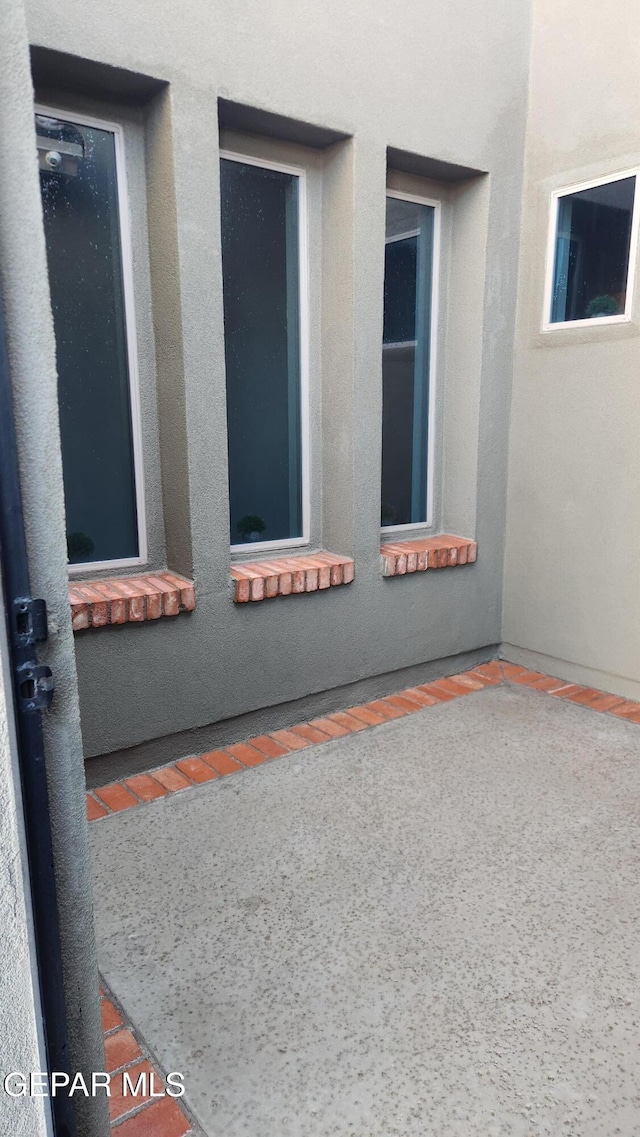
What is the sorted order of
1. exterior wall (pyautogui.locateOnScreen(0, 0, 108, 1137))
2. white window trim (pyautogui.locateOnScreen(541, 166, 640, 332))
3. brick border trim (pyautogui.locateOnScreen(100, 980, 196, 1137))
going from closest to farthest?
exterior wall (pyautogui.locateOnScreen(0, 0, 108, 1137)) < brick border trim (pyautogui.locateOnScreen(100, 980, 196, 1137)) < white window trim (pyautogui.locateOnScreen(541, 166, 640, 332))

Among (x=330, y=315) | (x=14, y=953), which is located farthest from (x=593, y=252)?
(x=14, y=953)

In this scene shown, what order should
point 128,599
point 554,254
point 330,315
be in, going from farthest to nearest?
point 554,254 → point 330,315 → point 128,599

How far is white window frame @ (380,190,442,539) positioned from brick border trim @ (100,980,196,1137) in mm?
2587

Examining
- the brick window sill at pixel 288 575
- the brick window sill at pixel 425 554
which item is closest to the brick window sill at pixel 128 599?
the brick window sill at pixel 288 575

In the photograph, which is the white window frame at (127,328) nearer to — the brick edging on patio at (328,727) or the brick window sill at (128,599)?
the brick window sill at (128,599)

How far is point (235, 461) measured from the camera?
3252mm

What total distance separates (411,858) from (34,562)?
1748mm

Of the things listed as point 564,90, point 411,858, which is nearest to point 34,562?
point 411,858

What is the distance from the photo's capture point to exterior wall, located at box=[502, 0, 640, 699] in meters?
3.32

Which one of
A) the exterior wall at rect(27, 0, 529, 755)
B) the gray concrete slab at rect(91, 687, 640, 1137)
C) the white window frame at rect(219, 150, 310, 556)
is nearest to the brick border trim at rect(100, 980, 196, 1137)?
the gray concrete slab at rect(91, 687, 640, 1137)

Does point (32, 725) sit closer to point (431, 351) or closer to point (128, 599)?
point (128, 599)

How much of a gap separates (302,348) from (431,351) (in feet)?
2.68

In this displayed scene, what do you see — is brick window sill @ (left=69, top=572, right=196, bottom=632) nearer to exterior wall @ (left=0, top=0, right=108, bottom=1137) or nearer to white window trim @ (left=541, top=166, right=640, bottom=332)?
exterior wall @ (left=0, top=0, right=108, bottom=1137)

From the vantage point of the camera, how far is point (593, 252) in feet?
11.4
